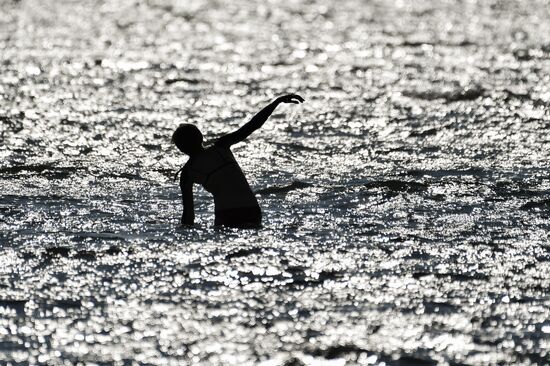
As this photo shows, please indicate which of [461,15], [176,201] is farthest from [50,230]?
[461,15]

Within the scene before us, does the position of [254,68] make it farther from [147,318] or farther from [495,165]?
[147,318]

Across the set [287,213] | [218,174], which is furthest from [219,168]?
[287,213]

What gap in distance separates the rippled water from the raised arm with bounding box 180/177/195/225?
16cm

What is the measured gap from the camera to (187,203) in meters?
11.8

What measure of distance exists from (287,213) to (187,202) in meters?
1.70

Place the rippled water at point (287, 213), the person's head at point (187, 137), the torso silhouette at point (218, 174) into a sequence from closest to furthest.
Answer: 1. the rippled water at point (287, 213)
2. the person's head at point (187, 137)
3. the torso silhouette at point (218, 174)

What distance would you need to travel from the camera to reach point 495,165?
15.8 meters

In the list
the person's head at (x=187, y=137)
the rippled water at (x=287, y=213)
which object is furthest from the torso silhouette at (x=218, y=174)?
the rippled water at (x=287, y=213)

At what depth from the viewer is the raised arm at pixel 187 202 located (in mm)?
11633

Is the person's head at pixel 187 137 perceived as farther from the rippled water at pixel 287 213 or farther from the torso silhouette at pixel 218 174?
the rippled water at pixel 287 213

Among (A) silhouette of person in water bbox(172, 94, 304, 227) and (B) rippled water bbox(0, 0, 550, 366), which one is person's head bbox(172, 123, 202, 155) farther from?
(B) rippled water bbox(0, 0, 550, 366)

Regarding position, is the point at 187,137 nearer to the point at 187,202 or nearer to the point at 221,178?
the point at 221,178

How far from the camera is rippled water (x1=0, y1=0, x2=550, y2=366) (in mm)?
9008

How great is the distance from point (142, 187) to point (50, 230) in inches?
101
